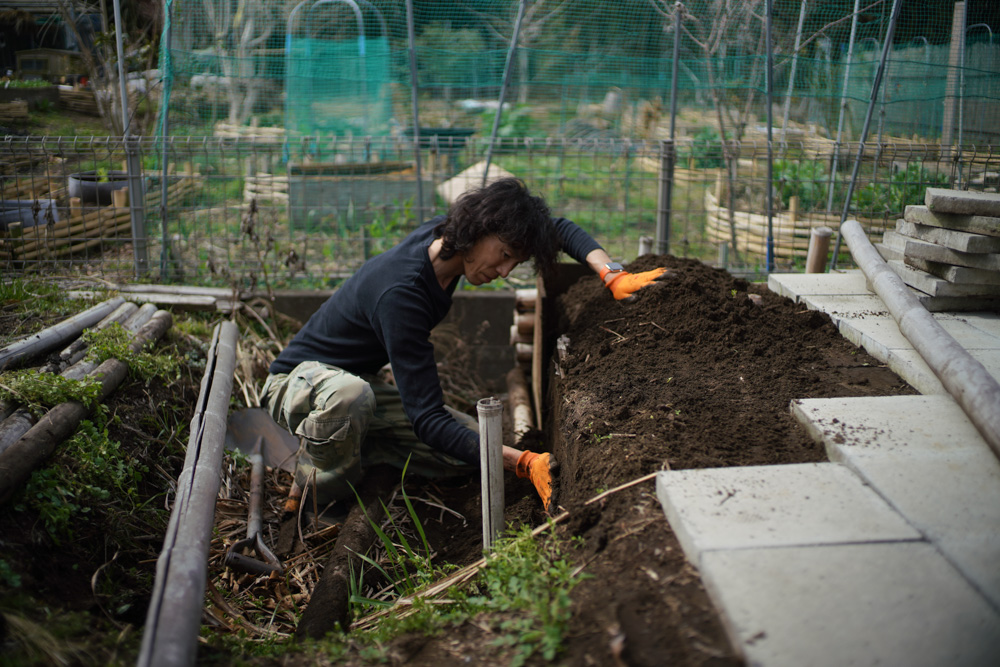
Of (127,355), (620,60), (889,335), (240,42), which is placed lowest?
(127,355)

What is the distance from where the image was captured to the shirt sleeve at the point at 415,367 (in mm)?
2857

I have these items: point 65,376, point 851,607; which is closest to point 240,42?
point 65,376

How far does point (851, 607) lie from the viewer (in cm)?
151

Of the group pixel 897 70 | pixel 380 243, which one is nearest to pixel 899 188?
pixel 897 70

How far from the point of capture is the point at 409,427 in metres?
3.56

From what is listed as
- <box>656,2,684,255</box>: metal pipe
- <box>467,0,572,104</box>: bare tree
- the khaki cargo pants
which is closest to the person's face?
the khaki cargo pants

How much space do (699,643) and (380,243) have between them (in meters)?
5.14

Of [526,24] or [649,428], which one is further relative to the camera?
→ [526,24]

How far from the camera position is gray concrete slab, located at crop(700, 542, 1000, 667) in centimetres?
140

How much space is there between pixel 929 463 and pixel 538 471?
1.30m

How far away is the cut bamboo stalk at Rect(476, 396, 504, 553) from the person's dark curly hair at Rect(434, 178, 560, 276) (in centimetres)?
92

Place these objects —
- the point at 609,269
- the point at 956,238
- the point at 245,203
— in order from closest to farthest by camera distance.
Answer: the point at 956,238, the point at 609,269, the point at 245,203

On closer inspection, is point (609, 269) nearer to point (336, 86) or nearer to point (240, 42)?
point (240, 42)

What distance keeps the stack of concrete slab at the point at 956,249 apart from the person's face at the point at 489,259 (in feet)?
6.92
